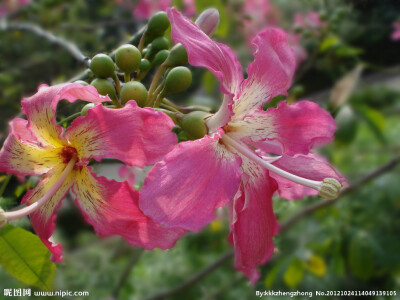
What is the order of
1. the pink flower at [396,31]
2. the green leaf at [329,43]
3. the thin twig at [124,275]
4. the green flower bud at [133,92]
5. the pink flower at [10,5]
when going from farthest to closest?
the pink flower at [10,5] → the pink flower at [396,31] → the green leaf at [329,43] → the thin twig at [124,275] → the green flower bud at [133,92]

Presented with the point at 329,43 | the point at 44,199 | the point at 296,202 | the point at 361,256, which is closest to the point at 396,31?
the point at 329,43

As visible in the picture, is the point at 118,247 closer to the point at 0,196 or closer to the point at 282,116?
the point at 0,196

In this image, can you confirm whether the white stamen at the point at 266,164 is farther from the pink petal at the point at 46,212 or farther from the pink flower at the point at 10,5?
Result: the pink flower at the point at 10,5

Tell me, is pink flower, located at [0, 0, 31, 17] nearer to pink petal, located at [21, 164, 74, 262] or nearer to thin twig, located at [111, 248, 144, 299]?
thin twig, located at [111, 248, 144, 299]

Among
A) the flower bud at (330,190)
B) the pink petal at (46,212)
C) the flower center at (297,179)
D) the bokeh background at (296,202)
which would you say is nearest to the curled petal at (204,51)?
the flower center at (297,179)

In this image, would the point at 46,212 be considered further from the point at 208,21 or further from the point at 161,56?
the point at 208,21

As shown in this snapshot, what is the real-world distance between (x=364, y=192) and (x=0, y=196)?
9.41 ft

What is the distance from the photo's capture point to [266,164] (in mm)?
728

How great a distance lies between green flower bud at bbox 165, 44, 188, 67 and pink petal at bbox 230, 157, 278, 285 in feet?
0.84

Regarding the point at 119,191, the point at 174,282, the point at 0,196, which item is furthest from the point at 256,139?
the point at 174,282

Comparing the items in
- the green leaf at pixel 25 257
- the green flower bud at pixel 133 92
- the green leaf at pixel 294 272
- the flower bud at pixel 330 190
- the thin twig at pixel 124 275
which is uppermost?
the green flower bud at pixel 133 92

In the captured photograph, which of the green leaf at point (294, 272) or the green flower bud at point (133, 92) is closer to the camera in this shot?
the green flower bud at point (133, 92)

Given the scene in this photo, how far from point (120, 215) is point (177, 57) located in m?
0.36

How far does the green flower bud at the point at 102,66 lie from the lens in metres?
0.79
